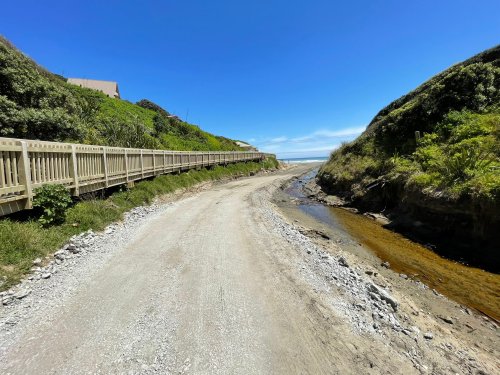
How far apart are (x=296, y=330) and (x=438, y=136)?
14.8 meters

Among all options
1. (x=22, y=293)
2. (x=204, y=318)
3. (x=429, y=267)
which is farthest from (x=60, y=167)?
(x=429, y=267)

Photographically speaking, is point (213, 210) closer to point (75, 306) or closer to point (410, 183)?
point (75, 306)

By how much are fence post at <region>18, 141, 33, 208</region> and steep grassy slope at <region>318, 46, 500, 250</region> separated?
473 inches

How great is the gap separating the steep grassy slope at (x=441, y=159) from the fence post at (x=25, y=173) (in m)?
12.0

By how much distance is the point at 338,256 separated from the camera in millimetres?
7301

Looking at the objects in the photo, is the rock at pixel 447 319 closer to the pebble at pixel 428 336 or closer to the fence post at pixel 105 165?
the pebble at pixel 428 336

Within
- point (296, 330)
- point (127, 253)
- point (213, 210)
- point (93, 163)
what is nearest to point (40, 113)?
point (93, 163)

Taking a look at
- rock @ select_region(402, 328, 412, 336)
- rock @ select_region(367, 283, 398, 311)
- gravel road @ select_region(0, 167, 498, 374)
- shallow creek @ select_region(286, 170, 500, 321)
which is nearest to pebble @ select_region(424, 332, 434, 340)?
gravel road @ select_region(0, 167, 498, 374)

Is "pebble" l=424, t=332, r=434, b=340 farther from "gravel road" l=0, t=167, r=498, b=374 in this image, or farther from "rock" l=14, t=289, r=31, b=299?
"rock" l=14, t=289, r=31, b=299

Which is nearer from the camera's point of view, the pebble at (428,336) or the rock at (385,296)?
the pebble at (428,336)

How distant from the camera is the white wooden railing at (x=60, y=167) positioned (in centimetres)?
580

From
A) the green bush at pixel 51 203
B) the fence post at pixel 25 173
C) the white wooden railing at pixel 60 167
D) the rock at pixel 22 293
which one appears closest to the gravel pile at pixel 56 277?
the rock at pixel 22 293

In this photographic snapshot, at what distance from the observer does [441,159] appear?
39.0ft

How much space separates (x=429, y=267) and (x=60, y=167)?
34.2ft
